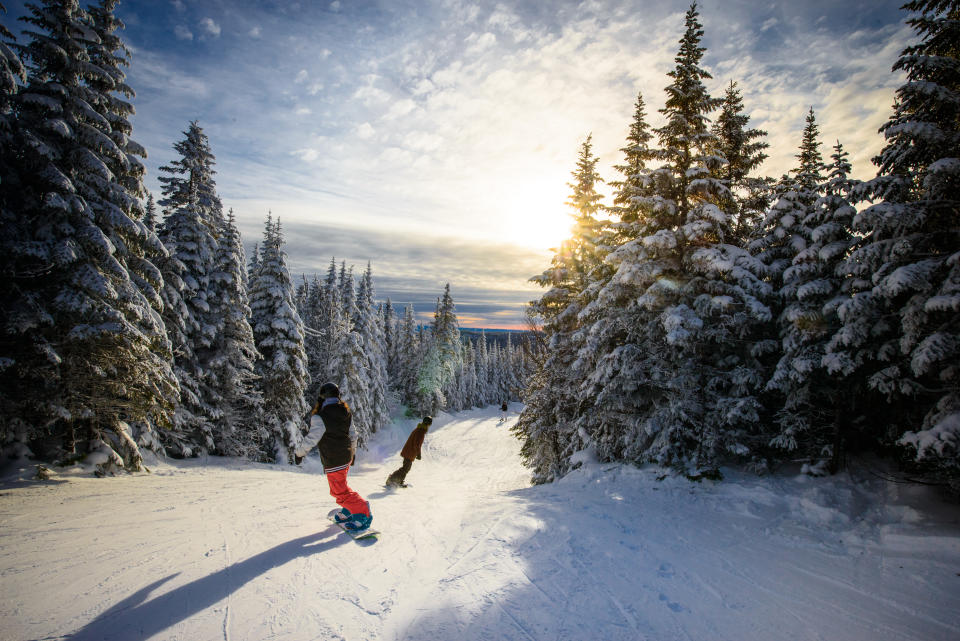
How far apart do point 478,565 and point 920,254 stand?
9.61m

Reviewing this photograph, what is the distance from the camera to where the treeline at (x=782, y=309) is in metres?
7.09

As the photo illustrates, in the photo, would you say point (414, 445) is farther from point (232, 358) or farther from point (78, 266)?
point (232, 358)

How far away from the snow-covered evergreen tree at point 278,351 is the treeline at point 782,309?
13.6 meters

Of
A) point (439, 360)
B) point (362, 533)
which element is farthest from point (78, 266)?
Answer: point (439, 360)

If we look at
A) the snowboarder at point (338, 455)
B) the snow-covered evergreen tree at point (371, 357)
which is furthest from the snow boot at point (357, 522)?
the snow-covered evergreen tree at point (371, 357)

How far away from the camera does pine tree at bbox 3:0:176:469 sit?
8.89m

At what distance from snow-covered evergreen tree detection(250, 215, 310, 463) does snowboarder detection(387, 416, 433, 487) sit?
12128mm

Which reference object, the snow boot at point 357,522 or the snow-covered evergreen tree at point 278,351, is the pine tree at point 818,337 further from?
the snow-covered evergreen tree at point 278,351

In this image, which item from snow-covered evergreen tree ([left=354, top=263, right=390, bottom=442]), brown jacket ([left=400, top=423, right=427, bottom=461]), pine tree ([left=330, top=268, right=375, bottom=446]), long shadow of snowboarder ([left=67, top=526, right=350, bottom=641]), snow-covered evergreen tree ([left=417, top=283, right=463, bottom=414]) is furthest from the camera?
snow-covered evergreen tree ([left=417, top=283, right=463, bottom=414])

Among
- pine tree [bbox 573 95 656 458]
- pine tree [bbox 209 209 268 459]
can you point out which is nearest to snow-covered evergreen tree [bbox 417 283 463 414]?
pine tree [bbox 209 209 268 459]

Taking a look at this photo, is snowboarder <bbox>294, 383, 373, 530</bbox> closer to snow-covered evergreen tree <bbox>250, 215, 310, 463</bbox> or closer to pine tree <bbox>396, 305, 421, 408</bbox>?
snow-covered evergreen tree <bbox>250, 215, 310, 463</bbox>

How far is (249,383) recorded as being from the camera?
19.8 metres

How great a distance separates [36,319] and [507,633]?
1175cm

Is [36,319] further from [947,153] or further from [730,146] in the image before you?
[730,146]
